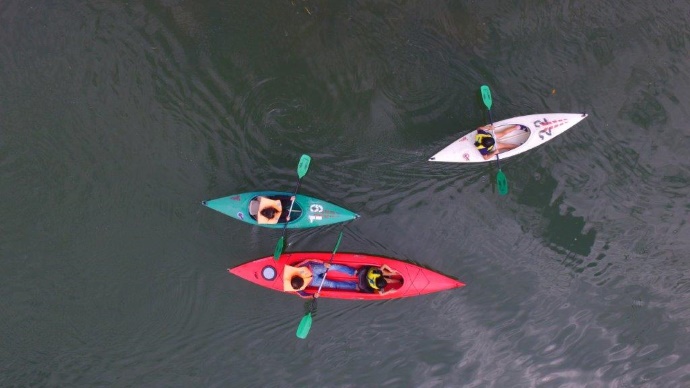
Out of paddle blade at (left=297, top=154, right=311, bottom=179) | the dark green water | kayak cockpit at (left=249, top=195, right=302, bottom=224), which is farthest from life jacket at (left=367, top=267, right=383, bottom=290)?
paddle blade at (left=297, top=154, right=311, bottom=179)

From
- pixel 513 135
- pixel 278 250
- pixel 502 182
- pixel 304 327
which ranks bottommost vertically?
pixel 304 327

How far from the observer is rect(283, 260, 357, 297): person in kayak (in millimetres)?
6336

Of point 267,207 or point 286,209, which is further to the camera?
point 286,209

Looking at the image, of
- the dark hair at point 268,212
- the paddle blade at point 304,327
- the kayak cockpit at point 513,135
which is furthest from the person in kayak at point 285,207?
the kayak cockpit at point 513,135

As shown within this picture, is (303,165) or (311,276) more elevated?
(303,165)

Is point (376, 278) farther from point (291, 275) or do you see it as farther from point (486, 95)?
point (486, 95)

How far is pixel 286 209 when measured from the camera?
21.6 ft

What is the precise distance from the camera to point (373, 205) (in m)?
6.93

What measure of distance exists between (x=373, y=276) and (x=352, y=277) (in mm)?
397

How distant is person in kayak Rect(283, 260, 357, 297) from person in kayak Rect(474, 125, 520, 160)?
2696 mm

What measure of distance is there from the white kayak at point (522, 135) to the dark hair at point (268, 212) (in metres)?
2.59

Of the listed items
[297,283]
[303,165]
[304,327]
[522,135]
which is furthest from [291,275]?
[522,135]

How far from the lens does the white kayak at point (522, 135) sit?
662 cm

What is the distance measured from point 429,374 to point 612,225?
3870mm
